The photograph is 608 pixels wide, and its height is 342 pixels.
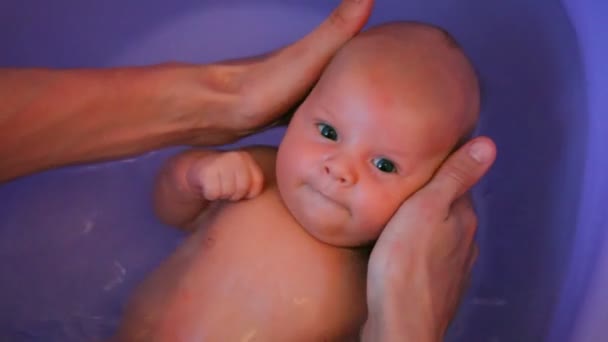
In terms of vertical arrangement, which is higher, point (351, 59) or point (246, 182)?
point (351, 59)

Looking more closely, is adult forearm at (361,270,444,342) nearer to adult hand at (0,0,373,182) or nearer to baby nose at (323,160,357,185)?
baby nose at (323,160,357,185)

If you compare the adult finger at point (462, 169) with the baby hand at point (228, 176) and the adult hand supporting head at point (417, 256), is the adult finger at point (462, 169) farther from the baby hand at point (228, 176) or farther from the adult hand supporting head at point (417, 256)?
the baby hand at point (228, 176)

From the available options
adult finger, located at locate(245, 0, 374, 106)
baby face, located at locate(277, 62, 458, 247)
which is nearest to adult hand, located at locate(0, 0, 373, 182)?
adult finger, located at locate(245, 0, 374, 106)

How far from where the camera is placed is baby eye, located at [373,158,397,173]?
896mm

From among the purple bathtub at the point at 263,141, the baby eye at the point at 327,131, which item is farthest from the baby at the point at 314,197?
the purple bathtub at the point at 263,141

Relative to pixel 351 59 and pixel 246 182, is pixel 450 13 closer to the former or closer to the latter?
pixel 351 59

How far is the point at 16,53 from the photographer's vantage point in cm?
122

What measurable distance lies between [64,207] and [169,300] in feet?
1.18

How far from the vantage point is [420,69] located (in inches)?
35.0

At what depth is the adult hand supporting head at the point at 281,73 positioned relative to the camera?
1.00 meters

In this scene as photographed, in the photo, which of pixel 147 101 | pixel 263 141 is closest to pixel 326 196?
pixel 147 101

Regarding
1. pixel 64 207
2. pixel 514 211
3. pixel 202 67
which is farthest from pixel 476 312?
pixel 64 207

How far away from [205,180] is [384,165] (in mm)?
240

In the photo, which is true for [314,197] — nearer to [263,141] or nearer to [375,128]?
[375,128]
